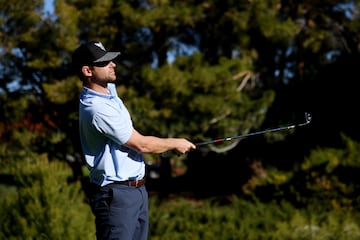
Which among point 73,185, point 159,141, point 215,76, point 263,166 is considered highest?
point 159,141

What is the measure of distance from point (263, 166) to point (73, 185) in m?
12.1

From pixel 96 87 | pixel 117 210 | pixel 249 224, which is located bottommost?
pixel 249 224

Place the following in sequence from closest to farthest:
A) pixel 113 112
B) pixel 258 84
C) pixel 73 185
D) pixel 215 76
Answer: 1. pixel 113 112
2. pixel 73 185
3. pixel 215 76
4. pixel 258 84

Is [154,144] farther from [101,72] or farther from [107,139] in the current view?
[101,72]

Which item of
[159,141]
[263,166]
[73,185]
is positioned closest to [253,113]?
[263,166]

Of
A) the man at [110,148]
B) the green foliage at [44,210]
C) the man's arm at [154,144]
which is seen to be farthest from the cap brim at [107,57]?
the green foliage at [44,210]

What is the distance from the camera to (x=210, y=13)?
1442 cm

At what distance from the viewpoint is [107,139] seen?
359 cm

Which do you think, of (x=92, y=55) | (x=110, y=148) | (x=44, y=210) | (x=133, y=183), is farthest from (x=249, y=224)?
(x=92, y=55)

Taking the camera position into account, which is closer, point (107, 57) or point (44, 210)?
point (107, 57)

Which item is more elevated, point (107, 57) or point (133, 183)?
point (107, 57)

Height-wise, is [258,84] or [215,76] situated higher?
[215,76]

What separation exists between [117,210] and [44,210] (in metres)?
2.84

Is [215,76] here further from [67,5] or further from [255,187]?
[67,5]
